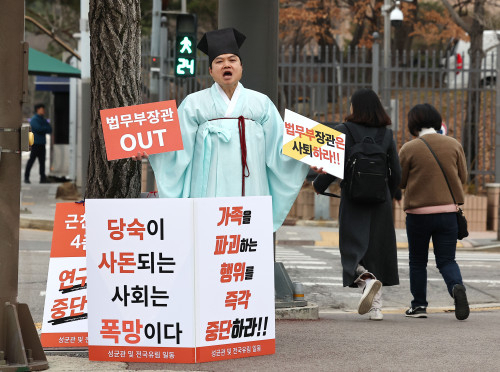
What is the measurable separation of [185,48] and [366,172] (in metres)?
11.1

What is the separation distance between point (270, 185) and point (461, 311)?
228cm

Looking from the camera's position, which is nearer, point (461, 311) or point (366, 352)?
point (366, 352)

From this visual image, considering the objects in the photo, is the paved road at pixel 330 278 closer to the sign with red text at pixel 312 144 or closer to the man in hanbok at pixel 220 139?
the man in hanbok at pixel 220 139

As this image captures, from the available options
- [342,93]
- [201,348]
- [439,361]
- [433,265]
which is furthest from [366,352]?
[342,93]

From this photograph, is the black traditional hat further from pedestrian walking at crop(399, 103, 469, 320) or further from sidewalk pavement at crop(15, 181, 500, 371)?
pedestrian walking at crop(399, 103, 469, 320)

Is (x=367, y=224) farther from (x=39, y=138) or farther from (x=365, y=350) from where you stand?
(x=39, y=138)

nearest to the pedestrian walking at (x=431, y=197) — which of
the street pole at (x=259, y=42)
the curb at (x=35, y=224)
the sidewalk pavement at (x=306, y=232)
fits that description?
the street pole at (x=259, y=42)

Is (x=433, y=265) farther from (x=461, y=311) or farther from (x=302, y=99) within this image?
(x=302, y=99)

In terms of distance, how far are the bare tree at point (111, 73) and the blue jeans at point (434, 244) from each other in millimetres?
2457

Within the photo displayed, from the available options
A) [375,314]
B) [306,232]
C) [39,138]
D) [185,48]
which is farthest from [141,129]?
[39,138]

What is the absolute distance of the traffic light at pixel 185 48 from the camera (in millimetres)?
18000

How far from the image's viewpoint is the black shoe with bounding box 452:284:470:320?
7824 millimetres

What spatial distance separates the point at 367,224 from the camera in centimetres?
759

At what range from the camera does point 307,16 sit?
92.9ft
